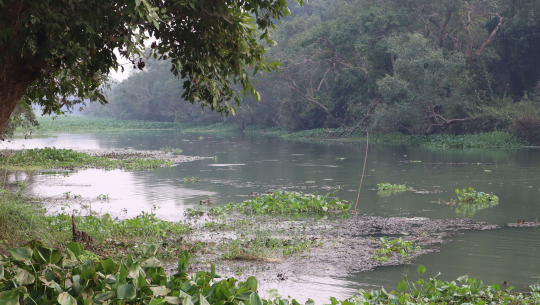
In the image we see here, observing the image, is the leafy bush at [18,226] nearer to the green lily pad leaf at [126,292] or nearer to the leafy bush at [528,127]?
the green lily pad leaf at [126,292]

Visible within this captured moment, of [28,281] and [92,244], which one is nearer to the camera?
[28,281]

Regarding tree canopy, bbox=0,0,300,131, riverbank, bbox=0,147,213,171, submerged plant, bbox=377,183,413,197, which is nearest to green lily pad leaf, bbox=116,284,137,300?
tree canopy, bbox=0,0,300,131

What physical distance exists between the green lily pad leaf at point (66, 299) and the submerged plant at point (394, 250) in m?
4.95

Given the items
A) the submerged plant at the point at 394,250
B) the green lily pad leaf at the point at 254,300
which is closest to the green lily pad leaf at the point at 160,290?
the green lily pad leaf at the point at 254,300

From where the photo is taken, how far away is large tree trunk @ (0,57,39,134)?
510 centimetres

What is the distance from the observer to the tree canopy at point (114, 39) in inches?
186

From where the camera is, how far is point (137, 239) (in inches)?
315

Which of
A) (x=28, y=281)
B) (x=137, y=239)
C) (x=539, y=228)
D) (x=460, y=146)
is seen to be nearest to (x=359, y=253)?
(x=137, y=239)

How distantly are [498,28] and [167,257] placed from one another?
32.6 metres

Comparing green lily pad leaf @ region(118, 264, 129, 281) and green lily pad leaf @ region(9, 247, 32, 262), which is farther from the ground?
green lily pad leaf @ region(9, 247, 32, 262)

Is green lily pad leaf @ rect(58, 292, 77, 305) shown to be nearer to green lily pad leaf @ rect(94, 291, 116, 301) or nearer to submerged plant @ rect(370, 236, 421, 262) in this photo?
green lily pad leaf @ rect(94, 291, 116, 301)

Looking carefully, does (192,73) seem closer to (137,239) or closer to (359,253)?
(137,239)

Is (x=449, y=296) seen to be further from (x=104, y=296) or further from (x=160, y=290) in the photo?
(x=104, y=296)

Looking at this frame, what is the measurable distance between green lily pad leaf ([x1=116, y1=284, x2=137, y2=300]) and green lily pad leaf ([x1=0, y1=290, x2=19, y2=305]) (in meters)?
0.66
